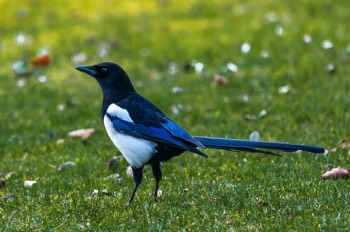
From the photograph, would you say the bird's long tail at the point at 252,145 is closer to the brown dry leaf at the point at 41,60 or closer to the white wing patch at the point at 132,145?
the white wing patch at the point at 132,145

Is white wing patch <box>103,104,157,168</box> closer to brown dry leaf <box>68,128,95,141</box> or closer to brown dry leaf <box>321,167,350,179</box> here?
brown dry leaf <box>321,167,350,179</box>

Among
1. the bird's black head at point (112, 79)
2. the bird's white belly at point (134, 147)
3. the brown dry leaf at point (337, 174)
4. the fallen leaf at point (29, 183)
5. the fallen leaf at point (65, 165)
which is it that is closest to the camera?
the bird's white belly at point (134, 147)

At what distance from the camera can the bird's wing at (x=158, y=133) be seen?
5012 mm

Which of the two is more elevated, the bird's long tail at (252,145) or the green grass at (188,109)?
the bird's long tail at (252,145)

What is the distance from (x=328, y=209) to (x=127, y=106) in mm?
1611

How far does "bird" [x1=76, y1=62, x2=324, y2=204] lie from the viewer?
5.01m

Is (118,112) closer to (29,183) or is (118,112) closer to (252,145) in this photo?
(252,145)

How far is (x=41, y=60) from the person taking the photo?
10898 millimetres

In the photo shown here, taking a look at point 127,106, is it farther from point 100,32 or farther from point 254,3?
point 254,3

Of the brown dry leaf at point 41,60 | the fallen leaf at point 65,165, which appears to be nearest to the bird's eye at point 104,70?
the fallen leaf at point 65,165

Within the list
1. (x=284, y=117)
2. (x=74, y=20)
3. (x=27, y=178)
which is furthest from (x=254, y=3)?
(x=27, y=178)

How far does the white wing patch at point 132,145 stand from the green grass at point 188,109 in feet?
1.11

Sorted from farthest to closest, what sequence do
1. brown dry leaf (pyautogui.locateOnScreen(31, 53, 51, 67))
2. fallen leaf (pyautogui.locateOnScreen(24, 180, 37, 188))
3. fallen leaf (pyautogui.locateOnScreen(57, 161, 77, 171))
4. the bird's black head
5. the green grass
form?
brown dry leaf (pyautogui.locateOnScreen(31, 53, 51, 67)) → fallen leaf (pyautogui.locateOnScreen(57, 161, 77, 171)) → fallen leaf (pyautogui.locateOnScreen(24, 180, 37, 188)) → the bird's black head → the green grass

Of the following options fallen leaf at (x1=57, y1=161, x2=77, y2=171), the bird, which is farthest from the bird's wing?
fallen leaf at (x1=57, y1=161, x2=77, y2=171)
